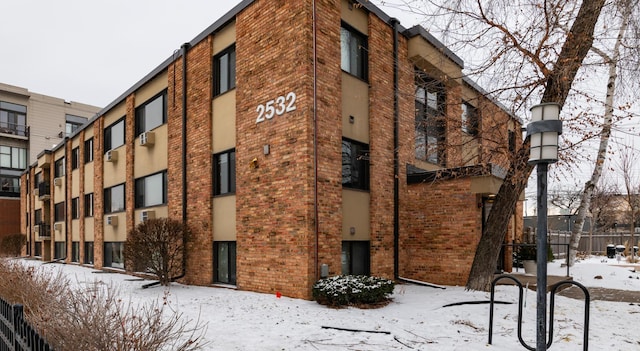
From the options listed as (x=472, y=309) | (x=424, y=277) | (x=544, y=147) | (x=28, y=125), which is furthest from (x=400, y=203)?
(x=28, y=125)

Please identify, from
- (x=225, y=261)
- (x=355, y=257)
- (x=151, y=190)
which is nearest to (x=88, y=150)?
(x=151, y=190)

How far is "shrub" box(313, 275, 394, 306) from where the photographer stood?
862 cm

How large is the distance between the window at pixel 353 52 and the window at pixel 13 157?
125ft

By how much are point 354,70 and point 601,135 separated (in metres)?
6.20

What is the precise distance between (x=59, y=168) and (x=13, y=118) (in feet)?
47.5

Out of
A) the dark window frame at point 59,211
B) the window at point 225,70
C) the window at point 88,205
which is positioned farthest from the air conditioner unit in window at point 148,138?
the dark window frame at point 59,211

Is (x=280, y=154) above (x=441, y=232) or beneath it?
above

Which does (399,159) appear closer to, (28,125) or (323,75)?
(323,75)

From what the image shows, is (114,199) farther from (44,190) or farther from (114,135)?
(44,190)

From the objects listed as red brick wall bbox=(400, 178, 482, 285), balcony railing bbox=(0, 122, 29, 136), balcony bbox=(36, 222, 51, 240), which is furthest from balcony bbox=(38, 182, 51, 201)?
red brick wall bbox=(400, 178, 482, 285)

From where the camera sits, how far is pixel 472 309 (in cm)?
822

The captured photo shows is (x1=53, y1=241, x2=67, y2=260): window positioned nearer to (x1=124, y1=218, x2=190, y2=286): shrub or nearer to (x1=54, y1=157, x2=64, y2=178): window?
(x1=54, y1=157, x2=64, y2=178): window

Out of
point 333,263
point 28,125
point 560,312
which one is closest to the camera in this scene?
point 560,312

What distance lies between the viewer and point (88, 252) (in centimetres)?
2202
